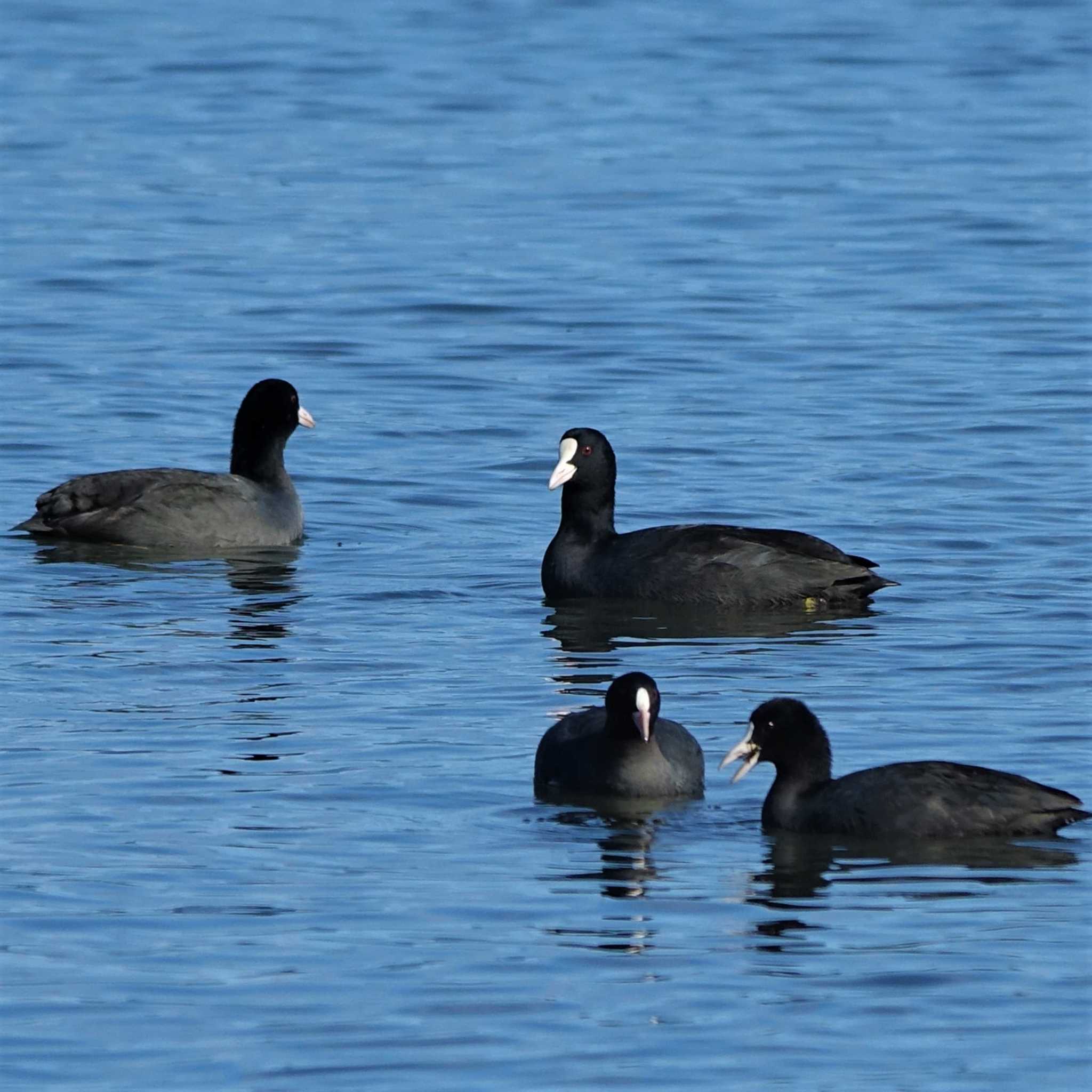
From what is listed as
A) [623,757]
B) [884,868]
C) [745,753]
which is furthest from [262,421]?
[884,868]

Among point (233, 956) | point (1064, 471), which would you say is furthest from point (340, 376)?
point (233, 956)

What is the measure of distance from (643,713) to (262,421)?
300 inches

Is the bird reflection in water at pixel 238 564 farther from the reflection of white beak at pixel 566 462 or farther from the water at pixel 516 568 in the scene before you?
the reflection of white beak at pixel 566 462

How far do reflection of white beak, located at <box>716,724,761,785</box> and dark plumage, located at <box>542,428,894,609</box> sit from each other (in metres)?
4.26

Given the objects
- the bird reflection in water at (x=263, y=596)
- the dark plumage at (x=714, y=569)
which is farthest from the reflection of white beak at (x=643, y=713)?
the dark plumage at (x=714, y=569)

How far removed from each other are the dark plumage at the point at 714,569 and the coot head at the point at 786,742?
4.27 metres

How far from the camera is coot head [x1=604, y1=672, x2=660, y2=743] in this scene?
36.8ft

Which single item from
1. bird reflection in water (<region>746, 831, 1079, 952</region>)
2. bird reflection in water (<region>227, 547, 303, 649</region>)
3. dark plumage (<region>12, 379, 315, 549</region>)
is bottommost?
bird reflection in water (<region>746, 831, 1079, 952</region>)

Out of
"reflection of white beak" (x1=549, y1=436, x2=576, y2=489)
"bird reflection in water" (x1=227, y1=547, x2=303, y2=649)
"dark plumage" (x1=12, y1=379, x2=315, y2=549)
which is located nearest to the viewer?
"bird reflection in water" (x1=227, y1=547, x2=303, y2=649)

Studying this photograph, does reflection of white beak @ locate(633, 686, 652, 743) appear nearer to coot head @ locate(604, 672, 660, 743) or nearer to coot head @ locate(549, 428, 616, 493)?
coot head @ locate(604, 672, 660, 743)

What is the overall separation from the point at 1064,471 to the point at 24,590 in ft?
23.7

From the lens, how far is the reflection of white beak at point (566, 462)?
1603cm

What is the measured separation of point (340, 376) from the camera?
74.7 feet

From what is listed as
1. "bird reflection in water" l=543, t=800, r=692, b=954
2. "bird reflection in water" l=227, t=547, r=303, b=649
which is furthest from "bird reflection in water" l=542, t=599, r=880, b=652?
"bird reflection in water" l=543, t=800, r=692, b=954
